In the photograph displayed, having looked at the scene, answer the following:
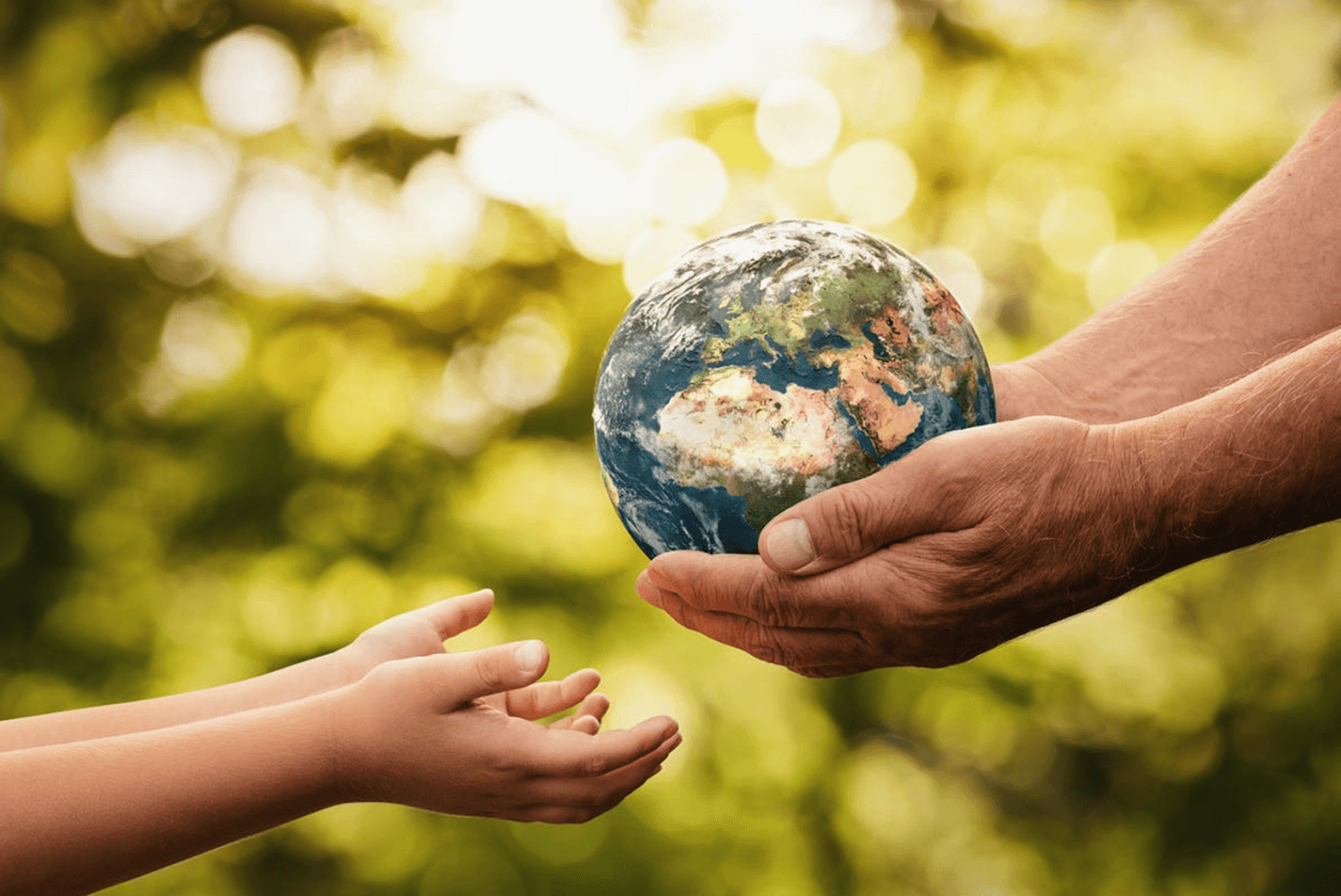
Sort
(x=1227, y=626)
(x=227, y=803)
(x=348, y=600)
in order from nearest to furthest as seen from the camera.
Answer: (x=227, y=803) < (x=348, y=600) < (x=1227, y=626)

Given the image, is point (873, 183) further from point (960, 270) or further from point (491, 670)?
point (491, 670)

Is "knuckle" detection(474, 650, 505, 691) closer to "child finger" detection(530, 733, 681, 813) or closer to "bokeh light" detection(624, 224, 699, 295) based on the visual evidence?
"child finger" detection(530, 733, 681, 813)

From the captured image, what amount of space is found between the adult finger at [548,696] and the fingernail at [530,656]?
1.47 feet

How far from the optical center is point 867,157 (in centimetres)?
525

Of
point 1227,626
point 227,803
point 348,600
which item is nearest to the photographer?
point 227,803

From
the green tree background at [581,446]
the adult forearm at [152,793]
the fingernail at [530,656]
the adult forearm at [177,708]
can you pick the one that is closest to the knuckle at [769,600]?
the fingernail at [530,656]

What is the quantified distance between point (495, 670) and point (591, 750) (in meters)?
0.27

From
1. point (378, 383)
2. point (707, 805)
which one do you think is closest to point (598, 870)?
point (707, 805)

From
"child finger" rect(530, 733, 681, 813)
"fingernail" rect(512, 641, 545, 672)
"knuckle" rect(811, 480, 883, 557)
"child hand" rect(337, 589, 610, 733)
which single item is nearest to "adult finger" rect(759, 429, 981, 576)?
Answer: "knuckle" rect(811, 480, 883, 557)

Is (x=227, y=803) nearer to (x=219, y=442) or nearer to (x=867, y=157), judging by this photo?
(x=219, y=442)

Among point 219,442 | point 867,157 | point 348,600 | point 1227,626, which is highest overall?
point 867,157

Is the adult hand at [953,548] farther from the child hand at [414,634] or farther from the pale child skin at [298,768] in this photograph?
the child hand at [414,634]

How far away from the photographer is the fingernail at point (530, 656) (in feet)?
7.13

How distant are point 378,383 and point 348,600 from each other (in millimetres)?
993
